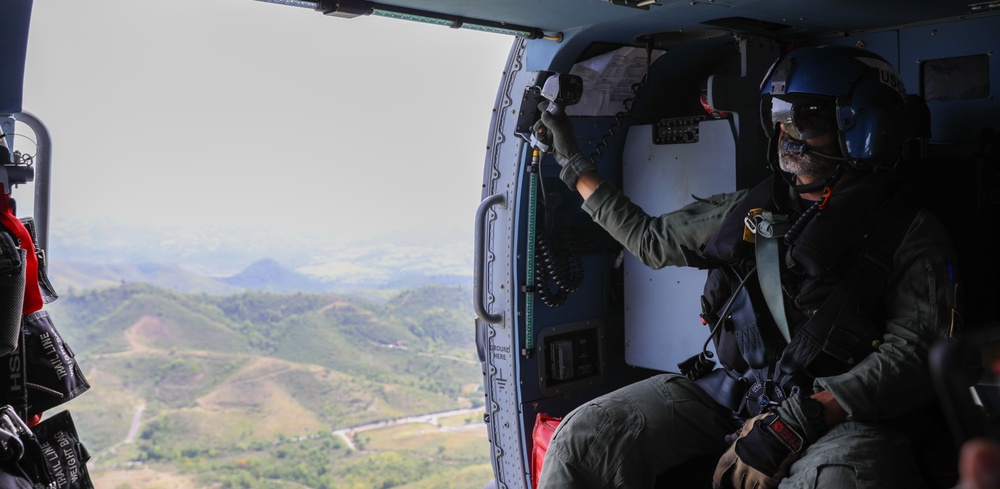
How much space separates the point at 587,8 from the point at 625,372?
5.60 feet

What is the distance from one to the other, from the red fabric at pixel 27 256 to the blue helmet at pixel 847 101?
216 centimetres

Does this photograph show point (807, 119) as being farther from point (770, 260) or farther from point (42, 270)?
point (42, 270)

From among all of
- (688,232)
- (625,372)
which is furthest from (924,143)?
(625,372)

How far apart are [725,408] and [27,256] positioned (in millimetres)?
2066

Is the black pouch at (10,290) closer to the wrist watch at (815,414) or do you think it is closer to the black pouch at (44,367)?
the black pouch at (44,367)

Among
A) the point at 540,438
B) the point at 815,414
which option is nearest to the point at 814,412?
the point at 815,414

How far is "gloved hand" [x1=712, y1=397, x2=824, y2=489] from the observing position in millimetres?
2330

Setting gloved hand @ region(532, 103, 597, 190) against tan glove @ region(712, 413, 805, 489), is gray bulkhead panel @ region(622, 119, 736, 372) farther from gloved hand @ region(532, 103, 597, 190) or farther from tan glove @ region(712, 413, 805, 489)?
tan glove @ region(712, 413, 805, 489)

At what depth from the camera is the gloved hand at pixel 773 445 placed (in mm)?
2330

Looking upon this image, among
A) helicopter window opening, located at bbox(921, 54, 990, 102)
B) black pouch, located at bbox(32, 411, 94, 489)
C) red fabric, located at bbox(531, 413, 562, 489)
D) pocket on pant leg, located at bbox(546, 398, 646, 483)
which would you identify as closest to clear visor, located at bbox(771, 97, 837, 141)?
helicopter window opening, located at bbox(921, 54, 990, 102)

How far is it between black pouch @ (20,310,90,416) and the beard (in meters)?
2.17

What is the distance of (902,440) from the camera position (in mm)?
2344

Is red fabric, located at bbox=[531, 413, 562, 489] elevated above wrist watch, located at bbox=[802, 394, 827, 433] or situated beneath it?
situated beneath

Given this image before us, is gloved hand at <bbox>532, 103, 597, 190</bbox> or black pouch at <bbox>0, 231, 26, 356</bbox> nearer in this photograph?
black pouch at <bbox>0, 231, 26, 356</bbox>
